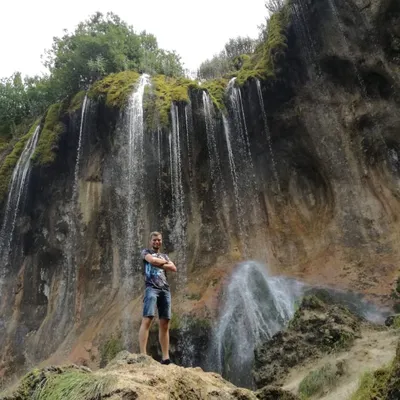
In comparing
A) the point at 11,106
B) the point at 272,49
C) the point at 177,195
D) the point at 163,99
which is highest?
the point at 11,106

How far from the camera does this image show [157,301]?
596 centimetres

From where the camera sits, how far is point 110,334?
13.6m

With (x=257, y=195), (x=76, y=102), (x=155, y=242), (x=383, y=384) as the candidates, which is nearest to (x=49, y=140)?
(x=76, y=102)

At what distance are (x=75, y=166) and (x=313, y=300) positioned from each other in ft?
38.0

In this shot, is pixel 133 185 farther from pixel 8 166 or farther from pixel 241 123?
pixel 8 166

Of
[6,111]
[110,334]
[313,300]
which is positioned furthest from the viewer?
[6,111]

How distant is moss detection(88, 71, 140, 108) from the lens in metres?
16.3

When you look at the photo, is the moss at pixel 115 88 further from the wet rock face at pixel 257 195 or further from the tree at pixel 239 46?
the tree at pixel 239 46

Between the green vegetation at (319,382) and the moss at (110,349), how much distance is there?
8.12m

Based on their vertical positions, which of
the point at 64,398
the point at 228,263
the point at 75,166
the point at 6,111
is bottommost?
the point at 64,398

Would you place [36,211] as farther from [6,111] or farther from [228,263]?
[6,111]

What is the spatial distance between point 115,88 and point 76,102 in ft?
6.53

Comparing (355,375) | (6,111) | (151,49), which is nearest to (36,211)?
(6,111)

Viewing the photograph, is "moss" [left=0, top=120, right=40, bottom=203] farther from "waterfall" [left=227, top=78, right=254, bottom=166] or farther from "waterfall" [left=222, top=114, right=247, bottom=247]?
"waterfall" [left=227, top=78, right=254, bottom=166]
